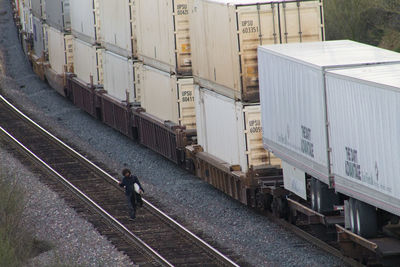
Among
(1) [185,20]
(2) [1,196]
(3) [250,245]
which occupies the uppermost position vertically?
(1) [185,20]

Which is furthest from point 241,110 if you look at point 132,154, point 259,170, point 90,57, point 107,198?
point 90,57

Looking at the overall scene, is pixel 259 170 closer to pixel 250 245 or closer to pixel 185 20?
pixel 250 245

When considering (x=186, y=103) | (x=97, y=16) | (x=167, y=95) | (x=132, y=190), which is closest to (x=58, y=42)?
(x=97, y=16)

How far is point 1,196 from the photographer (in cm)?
1892

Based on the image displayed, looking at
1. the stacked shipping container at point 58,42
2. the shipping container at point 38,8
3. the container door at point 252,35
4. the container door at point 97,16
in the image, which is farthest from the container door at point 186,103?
the shipping container at point 38,8

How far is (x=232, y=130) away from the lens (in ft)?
70.6

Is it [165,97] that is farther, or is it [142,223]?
[165,97]

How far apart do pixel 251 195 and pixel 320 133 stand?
4.20 meters

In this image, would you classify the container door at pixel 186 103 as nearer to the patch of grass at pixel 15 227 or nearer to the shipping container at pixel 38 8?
the patch of grass at pixel 15 227

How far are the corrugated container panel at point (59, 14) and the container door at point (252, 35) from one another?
1888 cm

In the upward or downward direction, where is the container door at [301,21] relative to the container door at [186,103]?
upward

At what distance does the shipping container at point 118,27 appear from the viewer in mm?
29656

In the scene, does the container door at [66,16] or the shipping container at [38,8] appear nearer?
the container door at [66,16]

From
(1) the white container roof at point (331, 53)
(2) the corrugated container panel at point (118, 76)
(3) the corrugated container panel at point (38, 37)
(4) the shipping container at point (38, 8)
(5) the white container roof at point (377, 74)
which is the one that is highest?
(4) the shipping container at point (38, 8)
